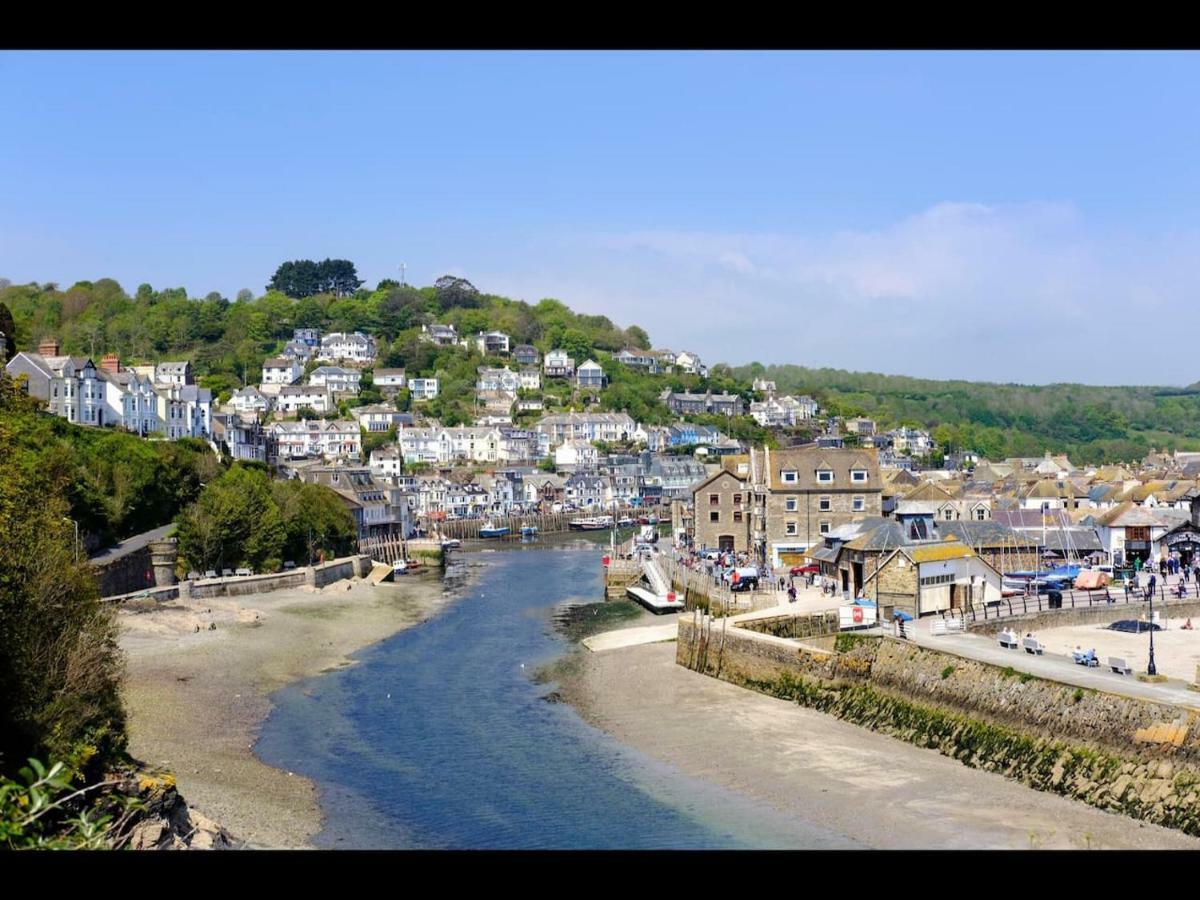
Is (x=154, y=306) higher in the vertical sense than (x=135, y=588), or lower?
higher

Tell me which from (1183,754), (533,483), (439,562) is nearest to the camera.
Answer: (1183,754)

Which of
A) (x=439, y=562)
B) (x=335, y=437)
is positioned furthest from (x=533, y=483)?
(x=439, y=562)

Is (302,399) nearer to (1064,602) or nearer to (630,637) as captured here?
(630,637)

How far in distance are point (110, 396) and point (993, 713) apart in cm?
5825

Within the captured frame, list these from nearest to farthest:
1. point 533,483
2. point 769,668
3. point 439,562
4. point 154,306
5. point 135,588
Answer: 1. point 769,668
2. point 135,588
3. point 439,562
4. point 533,483
5. point 154,306

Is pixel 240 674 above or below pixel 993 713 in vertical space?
below

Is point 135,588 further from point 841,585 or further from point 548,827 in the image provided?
point 548,827

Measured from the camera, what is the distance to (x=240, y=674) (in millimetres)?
30016

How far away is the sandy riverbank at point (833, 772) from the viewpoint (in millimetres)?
16578

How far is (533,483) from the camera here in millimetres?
99938

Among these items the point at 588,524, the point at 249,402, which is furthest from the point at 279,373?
the point at 588,524

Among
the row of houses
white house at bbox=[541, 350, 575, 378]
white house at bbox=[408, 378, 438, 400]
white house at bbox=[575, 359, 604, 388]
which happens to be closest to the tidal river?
the row of houses
